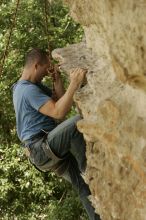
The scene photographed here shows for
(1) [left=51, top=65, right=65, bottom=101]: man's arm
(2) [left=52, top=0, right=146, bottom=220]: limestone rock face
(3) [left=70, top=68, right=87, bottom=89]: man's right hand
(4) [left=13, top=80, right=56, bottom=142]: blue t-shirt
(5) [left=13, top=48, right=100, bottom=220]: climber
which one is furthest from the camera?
(1) [left=51, top=65, right=65, bottom=101]: man's arm

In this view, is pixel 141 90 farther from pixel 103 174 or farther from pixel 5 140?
pixel 5 140

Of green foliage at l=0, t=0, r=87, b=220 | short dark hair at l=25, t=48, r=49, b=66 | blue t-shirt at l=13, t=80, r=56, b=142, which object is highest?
short dark hair at l=25, t=48, r=49, b=66

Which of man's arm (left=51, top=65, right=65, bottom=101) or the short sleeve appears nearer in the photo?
the short sleeve

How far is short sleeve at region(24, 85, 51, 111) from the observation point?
17.6ft

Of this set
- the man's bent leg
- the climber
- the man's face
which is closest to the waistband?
the climber

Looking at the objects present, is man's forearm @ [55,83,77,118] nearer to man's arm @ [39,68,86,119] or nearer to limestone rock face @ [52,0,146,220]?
man's arm @ [39,68,86,119]

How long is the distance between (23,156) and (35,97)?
5.77m

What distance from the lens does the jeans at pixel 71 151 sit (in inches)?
211

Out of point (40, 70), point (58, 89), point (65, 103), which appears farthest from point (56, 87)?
point (65, 103)

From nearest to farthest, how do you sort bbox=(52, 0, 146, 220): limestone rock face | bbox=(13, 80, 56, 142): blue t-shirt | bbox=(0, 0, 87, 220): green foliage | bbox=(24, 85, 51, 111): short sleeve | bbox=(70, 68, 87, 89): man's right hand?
bbox=(52, 0, 146, 220): limestone rock face < bbox=(70, 68, 87, 89): man's right hand < bbox=(24, 85, 51, 111): short sleeve < bbox=(13, 80, 56, 142): blue t-shirt < bbox=(0, 0, 87, 220): green foliage

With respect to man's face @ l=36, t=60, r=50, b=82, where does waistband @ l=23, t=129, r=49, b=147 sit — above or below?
below

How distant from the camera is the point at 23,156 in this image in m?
11.1

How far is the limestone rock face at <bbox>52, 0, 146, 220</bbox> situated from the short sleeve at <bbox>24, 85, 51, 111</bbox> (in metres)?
0.36

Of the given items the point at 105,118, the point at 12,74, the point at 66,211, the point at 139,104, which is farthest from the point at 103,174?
the point at 12,74
